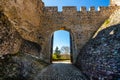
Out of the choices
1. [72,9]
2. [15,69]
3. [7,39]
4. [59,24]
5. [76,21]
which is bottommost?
[15,69]

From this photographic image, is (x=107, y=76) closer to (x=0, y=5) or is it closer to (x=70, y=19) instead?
(x=0, y=5)

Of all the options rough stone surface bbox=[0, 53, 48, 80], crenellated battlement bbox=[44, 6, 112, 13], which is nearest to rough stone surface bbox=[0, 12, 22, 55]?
rough stone surface bbox=[0, 53, 48, 80]

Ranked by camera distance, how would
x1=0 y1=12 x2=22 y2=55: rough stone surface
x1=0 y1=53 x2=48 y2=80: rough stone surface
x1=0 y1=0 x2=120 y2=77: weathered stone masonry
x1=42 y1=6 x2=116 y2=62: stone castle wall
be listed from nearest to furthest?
x1=0 y1=53 x2=48 y2=80: rough stone surface → x1=0 y1=12 x2=22 y2=55: rough stone surface → x1=0 y1=0 x2=120 y2=77: weathered stone masonry → x1=42 y1=6 x2=116 y2=62: stone castle wall

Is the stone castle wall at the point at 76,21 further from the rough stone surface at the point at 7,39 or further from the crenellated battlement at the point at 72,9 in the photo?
the rough stone surface at the point at 7,39

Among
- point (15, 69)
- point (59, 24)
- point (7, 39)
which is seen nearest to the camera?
point (15, 69)

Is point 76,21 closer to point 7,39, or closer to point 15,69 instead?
point 7,39

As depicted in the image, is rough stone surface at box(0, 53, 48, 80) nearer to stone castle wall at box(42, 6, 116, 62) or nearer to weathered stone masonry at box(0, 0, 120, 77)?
weathered stone masonry at box(0, 0, 120, 77)

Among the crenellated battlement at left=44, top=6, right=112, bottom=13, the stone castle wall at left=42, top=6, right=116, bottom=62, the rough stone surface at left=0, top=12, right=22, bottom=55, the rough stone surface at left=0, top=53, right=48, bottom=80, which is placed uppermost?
the crenellated battlement at left=44, top=6, right=112, bottom=13

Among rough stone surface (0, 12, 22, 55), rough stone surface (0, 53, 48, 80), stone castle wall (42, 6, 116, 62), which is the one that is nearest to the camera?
rough stone surface (0, 53, 48, 80)

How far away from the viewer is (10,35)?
685 centimetres

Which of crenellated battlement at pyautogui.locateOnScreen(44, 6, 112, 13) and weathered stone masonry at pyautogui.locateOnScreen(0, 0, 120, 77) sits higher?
crenellated battlement at pyautogui.locateOnScreen(44, 6, 112, 13)

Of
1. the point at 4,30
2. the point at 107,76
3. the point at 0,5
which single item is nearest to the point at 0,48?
the point at 4,30

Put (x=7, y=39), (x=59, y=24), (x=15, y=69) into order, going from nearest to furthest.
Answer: (x=15, y=69) < (x=7, y=39) < (x=59, y=24)

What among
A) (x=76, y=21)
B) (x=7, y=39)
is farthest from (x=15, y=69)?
(x=76, y=21)
